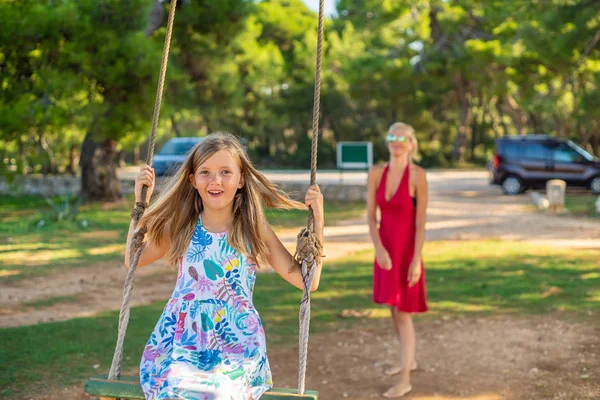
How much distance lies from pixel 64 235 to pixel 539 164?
13.4 m

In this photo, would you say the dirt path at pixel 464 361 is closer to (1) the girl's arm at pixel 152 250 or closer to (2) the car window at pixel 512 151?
(1) the girl's arm at pixel 152 250

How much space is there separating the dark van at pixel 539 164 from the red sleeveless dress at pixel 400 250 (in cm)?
1720

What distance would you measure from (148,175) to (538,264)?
7.64 m

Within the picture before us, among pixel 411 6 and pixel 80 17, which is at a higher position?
pixel 411 6

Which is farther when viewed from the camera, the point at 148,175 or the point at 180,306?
the point at 148,175

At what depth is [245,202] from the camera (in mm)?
3248

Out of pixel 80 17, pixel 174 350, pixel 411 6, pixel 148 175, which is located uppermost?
pixel 411 6

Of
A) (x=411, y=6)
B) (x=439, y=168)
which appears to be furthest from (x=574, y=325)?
(x=439, y=168)

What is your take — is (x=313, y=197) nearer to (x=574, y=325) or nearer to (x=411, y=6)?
(x=574, y=325)

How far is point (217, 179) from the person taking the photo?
3121 millimetres

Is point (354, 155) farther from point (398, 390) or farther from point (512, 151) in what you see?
point (398, 390)

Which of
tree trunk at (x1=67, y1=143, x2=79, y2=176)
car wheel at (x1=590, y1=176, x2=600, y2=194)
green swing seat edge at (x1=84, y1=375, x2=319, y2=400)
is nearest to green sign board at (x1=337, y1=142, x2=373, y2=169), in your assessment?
car wheel at (x1=590, y1=176, x2=600, y2=194)

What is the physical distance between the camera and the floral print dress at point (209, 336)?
2773mm

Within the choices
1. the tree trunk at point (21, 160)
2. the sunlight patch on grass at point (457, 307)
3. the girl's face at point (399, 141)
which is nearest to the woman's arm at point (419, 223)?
the girl's face at point (399, 141)
